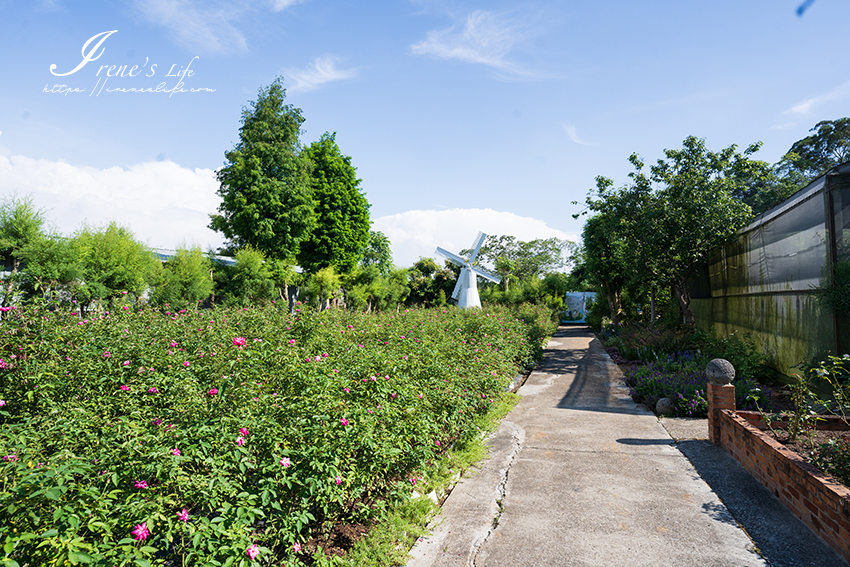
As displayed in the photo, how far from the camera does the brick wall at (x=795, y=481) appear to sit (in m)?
3.02


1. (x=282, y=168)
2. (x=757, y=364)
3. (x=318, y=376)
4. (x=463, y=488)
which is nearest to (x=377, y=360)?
(x=318, y=376)

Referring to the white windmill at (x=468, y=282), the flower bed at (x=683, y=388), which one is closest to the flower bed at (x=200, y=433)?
the flower bed at (x=683, y=388)

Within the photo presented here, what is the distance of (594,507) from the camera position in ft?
12.4

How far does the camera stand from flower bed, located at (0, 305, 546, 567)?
1.98 meters

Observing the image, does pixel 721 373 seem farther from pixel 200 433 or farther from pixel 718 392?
pixel 200 433

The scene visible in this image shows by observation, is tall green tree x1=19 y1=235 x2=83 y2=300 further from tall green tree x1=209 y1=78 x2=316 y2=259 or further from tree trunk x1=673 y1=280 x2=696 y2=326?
tree trunk x1=673 y1=280 x2=696 y2=326

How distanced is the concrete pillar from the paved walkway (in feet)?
0.76

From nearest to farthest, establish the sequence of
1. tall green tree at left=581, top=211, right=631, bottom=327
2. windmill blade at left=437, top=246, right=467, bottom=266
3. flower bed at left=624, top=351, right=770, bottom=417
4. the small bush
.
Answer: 1. the small bush
2. flower bed at left=624, top=351, right=770, bottom=417
3. tall green tree at left=581, top=211, right=631, bottom=327
4. windmill blade at left=437, top=246, right=467, bottom=266

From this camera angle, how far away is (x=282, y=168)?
25.5 meters

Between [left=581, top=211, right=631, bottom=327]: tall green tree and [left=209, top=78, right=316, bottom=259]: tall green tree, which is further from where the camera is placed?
[left=209, top=78, right=316, bottom=259]: tall green tree

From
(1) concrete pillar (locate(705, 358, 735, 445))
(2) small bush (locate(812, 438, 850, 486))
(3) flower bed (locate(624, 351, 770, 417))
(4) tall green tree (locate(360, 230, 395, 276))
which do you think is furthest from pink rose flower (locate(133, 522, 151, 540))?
(4) tall green tree (locate(360, 230, 395, 276))

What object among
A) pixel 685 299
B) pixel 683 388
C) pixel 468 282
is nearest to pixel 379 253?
pixel 468 282

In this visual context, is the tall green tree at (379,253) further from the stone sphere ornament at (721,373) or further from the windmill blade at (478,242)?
the stone sphere ornament at (721,373)

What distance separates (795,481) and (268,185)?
79.8 feet
